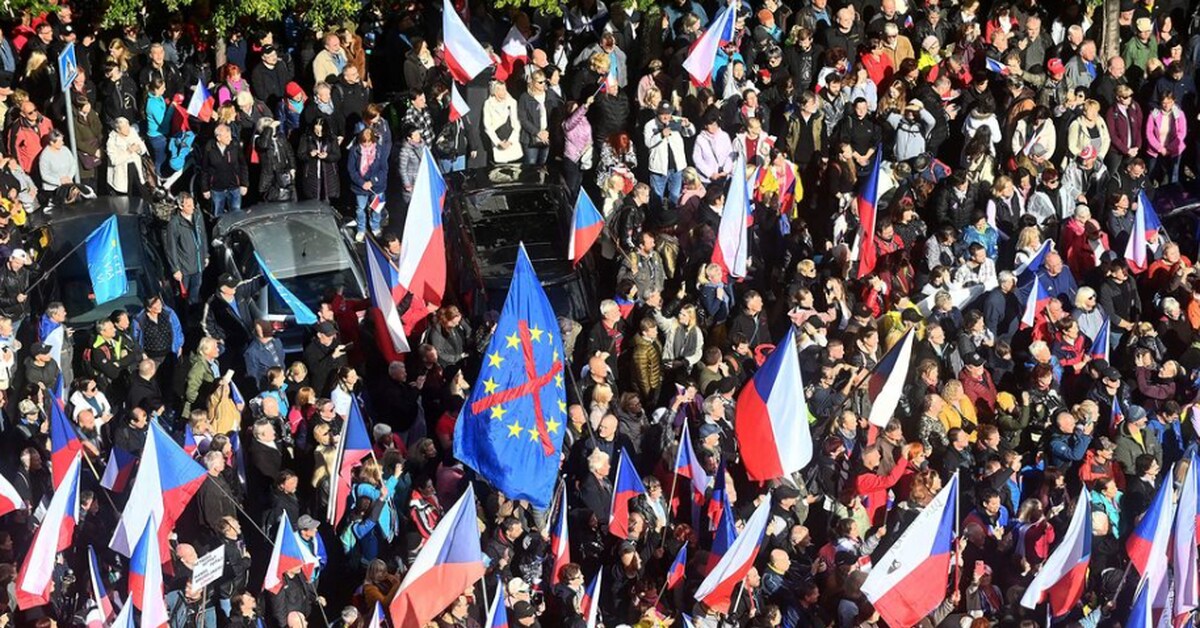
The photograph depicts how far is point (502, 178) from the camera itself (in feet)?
86.8

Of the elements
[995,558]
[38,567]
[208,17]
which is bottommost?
[995,558]

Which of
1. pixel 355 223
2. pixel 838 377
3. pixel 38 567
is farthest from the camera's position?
pixel 355 223

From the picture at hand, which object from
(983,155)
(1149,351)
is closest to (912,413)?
(1149,351)

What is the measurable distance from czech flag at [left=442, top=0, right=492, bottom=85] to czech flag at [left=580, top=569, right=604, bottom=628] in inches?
292

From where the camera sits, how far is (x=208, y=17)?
28.1 meters

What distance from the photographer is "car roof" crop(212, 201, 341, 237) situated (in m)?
26.3

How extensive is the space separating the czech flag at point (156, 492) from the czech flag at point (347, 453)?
44.6 inches

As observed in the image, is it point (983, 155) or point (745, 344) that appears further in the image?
point (983, 155)

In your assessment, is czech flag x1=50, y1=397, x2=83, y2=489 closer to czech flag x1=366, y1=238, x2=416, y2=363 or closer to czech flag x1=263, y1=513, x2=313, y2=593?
czech flag x1=263, y1=513, x2=313, y2=593

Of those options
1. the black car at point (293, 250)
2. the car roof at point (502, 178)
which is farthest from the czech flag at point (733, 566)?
the car roof at point (502, 178)

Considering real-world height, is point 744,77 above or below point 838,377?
above

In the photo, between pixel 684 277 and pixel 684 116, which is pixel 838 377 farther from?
pixel 684 116

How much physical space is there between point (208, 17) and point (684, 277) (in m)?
5.85

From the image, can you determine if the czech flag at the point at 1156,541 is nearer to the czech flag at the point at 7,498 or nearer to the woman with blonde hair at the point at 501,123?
the czech flag at the point at 7,498
